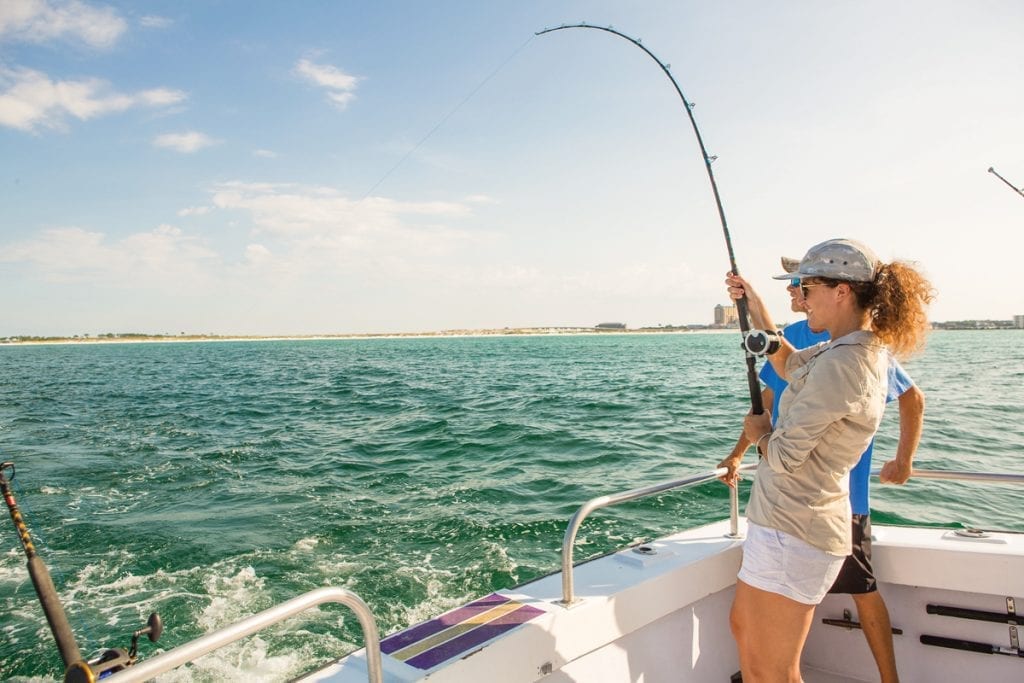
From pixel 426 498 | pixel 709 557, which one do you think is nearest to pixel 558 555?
pixel 426 498

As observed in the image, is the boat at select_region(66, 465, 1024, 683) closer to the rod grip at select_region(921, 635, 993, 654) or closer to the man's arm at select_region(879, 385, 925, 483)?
the rod grip at select_region(921, 635, 993, 654)

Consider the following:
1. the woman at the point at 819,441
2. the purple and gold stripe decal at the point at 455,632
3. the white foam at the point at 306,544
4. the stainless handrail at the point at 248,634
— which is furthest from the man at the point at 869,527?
the white foam at the point at 306,544

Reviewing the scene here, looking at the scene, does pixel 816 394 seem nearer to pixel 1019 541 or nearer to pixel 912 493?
pixel 1019 541

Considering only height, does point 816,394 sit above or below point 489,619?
above

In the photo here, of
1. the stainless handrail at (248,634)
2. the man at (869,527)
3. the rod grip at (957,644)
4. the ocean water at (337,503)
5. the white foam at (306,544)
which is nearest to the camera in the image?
the stainless handrail at (248,634)

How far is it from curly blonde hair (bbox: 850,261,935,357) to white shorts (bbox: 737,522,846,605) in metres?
0.64

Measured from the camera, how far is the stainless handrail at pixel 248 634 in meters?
1.17

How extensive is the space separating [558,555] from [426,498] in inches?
96.8

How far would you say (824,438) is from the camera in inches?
68.5

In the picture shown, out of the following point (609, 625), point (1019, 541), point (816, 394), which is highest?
point (816, 394)

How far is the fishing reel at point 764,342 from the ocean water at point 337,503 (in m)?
3.57

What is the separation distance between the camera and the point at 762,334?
6.80ft

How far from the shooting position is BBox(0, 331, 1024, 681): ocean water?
4840 millimetres

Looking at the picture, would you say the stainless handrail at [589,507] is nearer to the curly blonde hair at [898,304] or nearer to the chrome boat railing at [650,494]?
the chrome boat railing at [650,494]
